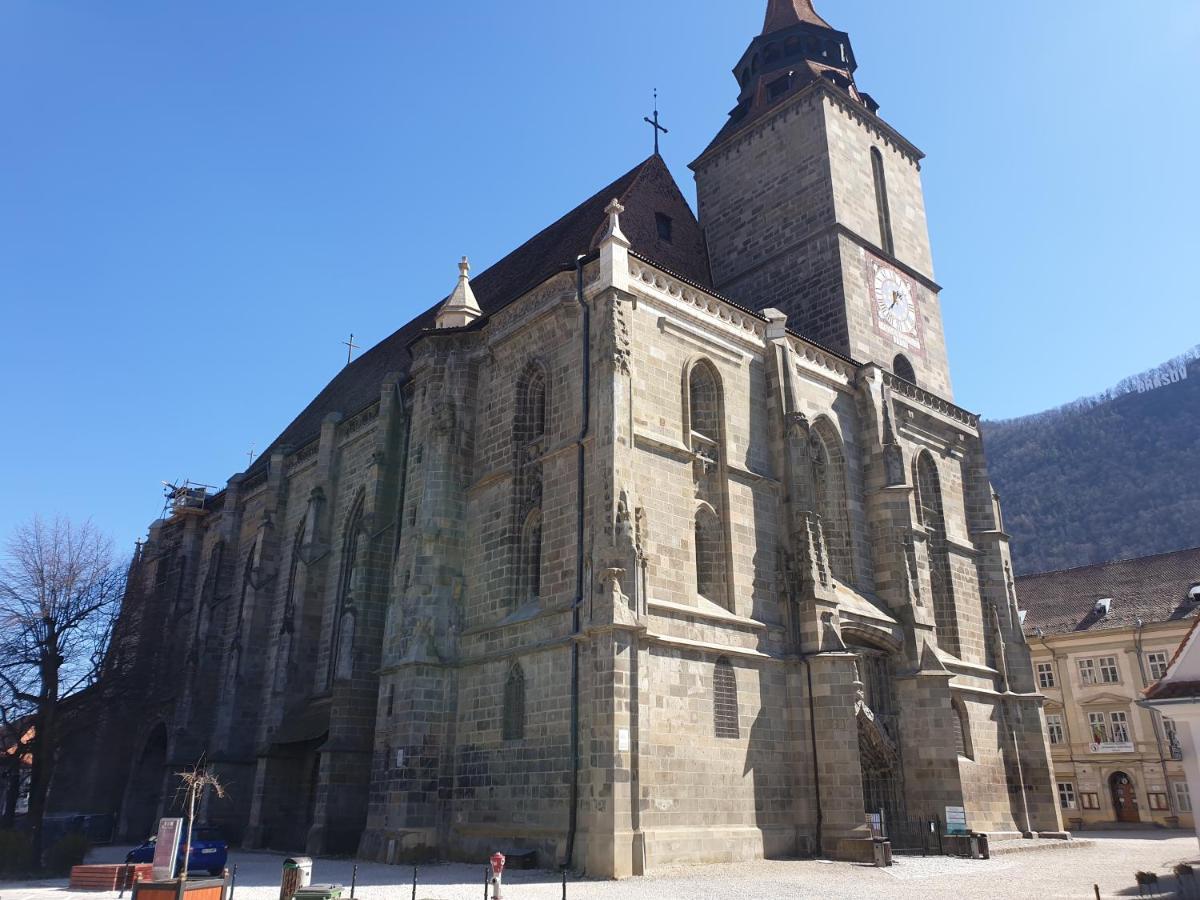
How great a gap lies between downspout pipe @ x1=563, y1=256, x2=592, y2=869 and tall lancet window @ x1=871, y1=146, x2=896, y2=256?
1266 cm

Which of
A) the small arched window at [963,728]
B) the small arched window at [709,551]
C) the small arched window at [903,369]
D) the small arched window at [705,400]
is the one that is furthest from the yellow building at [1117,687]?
the small arched window at [709,551]

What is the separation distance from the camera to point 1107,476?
4619 inches

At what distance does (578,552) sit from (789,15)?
75.9 ft

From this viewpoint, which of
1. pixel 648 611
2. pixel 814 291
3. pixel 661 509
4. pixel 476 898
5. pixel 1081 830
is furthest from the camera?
pixel 1081 830

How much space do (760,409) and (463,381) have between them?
276 inches

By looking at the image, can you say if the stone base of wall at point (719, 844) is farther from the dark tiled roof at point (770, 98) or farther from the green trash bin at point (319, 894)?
the dark tiled roof at point (770, 98)

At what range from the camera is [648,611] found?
661 inches

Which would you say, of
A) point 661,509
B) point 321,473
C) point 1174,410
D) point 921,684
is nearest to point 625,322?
point 661,509

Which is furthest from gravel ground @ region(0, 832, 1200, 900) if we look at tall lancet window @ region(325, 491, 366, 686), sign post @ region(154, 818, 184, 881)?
tall lancet window @ region(325, 491, 366, 686)

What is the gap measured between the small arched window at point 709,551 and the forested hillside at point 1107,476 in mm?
94453

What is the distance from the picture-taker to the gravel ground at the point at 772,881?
12898mm

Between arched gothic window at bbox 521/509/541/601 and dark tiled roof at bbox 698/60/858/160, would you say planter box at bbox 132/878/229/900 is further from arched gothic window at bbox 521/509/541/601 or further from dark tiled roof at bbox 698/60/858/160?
dark tiled roof at bbox 698/60/858/160

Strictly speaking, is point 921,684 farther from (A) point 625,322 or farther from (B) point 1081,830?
(B) point 1081,830

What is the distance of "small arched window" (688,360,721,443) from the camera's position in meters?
20.3
